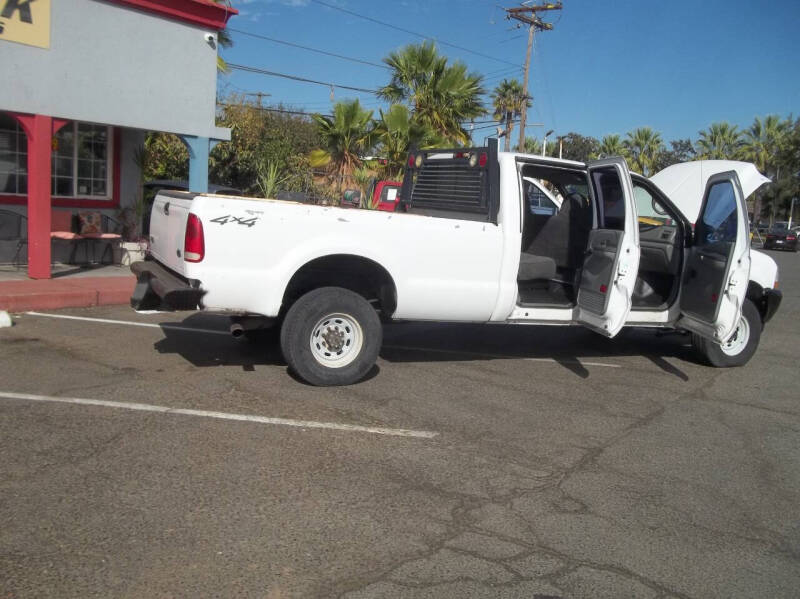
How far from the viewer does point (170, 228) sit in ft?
20.3

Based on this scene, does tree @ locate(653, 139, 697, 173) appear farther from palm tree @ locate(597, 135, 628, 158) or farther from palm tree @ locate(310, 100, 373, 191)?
palm tree @ locate(310, 100, 373, 191)

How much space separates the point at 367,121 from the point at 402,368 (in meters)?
14.8

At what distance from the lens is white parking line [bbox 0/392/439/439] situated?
208 inches

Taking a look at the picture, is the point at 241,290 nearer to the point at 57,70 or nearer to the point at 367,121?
the point at 57,70

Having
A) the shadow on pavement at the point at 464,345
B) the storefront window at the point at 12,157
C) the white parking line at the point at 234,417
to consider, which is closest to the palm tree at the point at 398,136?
the storefront window at the point at 12,157

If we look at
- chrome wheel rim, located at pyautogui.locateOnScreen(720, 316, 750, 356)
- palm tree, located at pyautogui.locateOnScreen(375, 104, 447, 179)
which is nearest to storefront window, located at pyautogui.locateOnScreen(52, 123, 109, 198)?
palm tree, located at pyautogui.locateOnScreen(375, 104, 447, 179)

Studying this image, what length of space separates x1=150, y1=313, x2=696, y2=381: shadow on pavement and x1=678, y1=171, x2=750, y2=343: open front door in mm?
754

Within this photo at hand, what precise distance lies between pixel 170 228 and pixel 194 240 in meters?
0.71

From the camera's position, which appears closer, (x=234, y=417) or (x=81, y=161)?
(x=234, y=417)

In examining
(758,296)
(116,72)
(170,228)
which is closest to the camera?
(170,228)

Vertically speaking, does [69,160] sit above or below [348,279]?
above

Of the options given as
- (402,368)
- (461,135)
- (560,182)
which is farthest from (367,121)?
(402,368)

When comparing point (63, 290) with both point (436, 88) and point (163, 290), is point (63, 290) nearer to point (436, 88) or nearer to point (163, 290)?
point (163, 290)

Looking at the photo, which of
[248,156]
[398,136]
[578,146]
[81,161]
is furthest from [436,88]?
[578,146]
